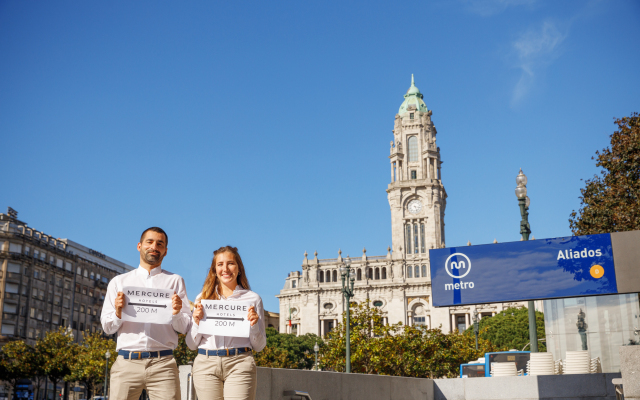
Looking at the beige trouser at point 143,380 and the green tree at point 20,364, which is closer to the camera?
the beige trouser at point 143,380

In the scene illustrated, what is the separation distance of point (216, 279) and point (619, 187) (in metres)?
19.0

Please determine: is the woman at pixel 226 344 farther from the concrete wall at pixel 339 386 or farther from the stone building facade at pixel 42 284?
the stone building facade at pixel 42 284

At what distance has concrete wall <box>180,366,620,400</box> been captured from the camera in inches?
492

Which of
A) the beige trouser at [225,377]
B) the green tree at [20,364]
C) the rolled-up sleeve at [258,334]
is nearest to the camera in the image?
the beige trouser at [225,377]

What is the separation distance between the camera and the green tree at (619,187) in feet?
67.1

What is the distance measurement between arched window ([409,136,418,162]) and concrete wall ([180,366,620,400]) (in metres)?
93.4

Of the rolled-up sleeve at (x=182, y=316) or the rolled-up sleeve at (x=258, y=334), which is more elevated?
the rolled-up sleeve at (x=182, y=316)

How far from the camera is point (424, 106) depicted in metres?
112

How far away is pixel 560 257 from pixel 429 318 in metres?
88.0

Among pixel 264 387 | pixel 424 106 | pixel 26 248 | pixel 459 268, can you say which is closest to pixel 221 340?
pixel 264 387

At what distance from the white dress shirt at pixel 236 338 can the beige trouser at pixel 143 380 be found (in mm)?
425

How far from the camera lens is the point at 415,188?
106000 millimetres

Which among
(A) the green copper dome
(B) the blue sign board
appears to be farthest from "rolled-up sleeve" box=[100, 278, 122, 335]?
(A) the green copper dome

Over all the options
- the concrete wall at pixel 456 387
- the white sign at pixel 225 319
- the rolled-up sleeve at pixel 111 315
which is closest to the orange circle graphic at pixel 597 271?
the concrete wall at pixel 456 387
